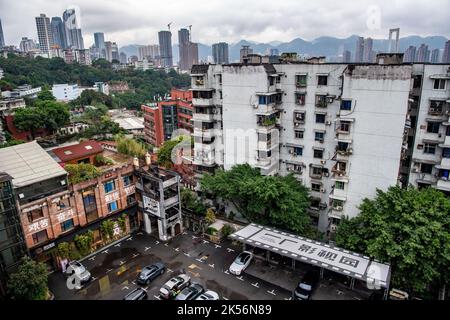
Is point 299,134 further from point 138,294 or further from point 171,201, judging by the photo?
point 138,294

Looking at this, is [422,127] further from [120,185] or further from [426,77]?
[120,185]

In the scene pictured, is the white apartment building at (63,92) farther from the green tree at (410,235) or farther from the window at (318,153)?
the green tree at (410,235)

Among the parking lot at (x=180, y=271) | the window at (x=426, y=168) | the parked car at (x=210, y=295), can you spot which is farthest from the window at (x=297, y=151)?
the parked car at (x=210, y=295)

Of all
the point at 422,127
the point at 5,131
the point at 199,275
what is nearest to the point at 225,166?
the point at 199,275

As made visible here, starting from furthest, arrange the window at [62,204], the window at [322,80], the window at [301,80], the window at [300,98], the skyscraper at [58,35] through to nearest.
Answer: the skyscraper at [58,35], the window at [300,98], the window at [301,80], the window at [322,80], the window at [62,204]

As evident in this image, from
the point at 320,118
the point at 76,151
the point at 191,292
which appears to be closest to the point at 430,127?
the point at 320,118

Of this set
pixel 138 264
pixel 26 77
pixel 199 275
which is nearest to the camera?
pixel 199 275

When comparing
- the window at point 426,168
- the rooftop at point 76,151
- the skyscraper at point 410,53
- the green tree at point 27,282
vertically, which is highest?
the skyscraper at point 410,53
